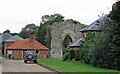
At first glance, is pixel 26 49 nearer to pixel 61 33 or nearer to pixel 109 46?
pixel 61 33

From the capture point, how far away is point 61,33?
66.2m

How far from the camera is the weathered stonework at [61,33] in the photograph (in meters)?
65.4

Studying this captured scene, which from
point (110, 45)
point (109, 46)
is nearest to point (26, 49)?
point (109, 46)

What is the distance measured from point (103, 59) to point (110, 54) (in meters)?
1.73

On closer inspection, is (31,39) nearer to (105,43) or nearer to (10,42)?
(10,42)

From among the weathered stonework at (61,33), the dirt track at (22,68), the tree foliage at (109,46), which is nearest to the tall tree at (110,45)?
the tree foliage at (109,46)

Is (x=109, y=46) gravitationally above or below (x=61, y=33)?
below

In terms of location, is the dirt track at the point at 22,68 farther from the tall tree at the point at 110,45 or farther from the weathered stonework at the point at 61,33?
the weathered stonework at the point at 61,33

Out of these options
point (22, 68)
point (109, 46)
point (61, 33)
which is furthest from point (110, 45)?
point (61, 33)

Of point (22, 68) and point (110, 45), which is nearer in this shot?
point (110, 45)

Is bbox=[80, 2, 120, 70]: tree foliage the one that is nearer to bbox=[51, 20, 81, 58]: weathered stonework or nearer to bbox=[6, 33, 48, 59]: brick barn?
bbox=[6, 33, 48, 59]: brick barn

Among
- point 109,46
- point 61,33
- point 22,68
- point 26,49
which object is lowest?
point 22,68

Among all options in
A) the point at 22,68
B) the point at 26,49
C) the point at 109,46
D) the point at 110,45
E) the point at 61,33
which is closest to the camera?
the point at 110,45

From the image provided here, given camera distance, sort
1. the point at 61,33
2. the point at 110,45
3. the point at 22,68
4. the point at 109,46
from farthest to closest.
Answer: the point at 61,33 < the point at 22,68 < the point at 109,46 < the point at 110,45
